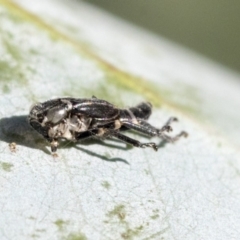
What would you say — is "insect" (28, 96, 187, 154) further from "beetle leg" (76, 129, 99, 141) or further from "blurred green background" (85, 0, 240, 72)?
"blurred green background" (85, 0, 240, 72)

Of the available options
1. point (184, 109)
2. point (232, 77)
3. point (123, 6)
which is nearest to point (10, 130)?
point (184, 109)

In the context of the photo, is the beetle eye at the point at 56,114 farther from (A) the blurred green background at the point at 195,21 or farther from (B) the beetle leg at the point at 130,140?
(A) the blurred green background at the point at 195,21

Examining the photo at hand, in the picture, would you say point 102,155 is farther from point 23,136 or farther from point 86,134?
point 23,136

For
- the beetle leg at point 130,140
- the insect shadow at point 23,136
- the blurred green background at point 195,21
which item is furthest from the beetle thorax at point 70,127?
the blurred green background at point 195,21

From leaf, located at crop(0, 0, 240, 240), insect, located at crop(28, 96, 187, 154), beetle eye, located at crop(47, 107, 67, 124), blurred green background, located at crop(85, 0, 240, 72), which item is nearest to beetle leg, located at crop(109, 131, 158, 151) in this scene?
insect, located at crop(28, 96, 187, 154)

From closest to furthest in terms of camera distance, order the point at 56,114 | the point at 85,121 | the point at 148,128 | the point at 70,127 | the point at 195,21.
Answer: the point at 56,114
the point at 70,127
the point at 85,121
the point at 148,128
the point at 195,21

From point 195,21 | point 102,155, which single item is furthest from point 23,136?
point 195,21
